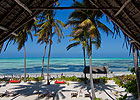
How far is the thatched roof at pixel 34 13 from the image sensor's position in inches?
153

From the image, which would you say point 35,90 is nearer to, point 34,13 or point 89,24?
point 89,24

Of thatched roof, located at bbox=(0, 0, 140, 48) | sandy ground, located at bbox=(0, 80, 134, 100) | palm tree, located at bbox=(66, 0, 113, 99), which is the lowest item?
sandy ground, located at bbox=(0, 80, 134, 100)

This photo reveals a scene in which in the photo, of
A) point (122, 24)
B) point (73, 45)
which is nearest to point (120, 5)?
point (122, 24)

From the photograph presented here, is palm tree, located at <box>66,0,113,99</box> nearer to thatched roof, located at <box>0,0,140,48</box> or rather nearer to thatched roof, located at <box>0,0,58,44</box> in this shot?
thatched roof, located at <box>0,0,140,48</box>

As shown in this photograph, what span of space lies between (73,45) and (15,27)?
1217cm

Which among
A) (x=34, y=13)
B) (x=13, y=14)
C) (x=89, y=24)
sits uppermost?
(x=89, y=24)

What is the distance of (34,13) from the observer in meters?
4.83

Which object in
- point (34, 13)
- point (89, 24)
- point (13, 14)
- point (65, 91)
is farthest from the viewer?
point (65, 91)

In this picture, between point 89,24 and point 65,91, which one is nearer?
point 89,24

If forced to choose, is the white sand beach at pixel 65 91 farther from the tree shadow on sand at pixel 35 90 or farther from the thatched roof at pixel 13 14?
the thatched roof at pixel 13 14

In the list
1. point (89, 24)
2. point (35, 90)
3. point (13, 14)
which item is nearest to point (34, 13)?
point (13, 14)

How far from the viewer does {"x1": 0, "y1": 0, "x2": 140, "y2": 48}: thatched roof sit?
3879 millimetres

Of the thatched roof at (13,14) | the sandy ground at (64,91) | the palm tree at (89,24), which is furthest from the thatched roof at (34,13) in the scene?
the sandy ground at (64,91)

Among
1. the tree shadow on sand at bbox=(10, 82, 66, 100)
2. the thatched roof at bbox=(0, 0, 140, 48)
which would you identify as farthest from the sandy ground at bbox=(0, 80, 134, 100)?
the thatched roof at bbox=(0, 0, 140, 48)
